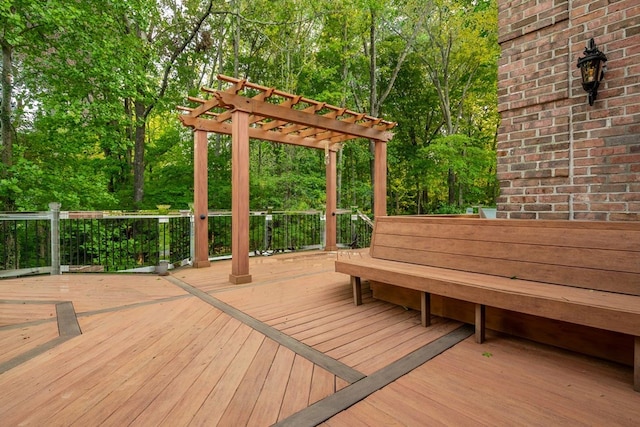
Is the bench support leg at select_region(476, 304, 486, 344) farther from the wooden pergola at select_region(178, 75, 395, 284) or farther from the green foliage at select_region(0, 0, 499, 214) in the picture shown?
the green foliage at select_region(0, 0, 499, 214)

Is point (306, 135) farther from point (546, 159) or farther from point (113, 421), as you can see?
point (113, 421)

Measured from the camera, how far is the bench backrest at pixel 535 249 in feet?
5.96

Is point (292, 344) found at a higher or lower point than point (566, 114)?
lower

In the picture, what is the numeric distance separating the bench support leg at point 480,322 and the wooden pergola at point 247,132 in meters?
2.84

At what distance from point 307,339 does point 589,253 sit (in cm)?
195

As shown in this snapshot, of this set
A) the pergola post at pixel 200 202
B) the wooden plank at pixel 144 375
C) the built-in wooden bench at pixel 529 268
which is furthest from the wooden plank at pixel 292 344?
the pergola post at pixel 200 202

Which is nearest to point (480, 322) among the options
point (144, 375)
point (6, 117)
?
point (144, 375)

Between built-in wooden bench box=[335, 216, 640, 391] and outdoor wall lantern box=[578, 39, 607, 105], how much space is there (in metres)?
1.09

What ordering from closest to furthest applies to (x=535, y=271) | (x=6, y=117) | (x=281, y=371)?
(x=281, y=371)
(x=535, y=271)
(x=6, y=117)

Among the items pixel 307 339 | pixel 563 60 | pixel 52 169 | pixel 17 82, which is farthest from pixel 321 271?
pixel 17 82

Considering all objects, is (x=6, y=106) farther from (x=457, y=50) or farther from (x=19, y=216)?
(x=457, y=50)

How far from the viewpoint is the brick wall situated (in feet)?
7.13

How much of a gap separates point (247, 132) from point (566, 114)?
342 cm

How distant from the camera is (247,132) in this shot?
4.14 m
